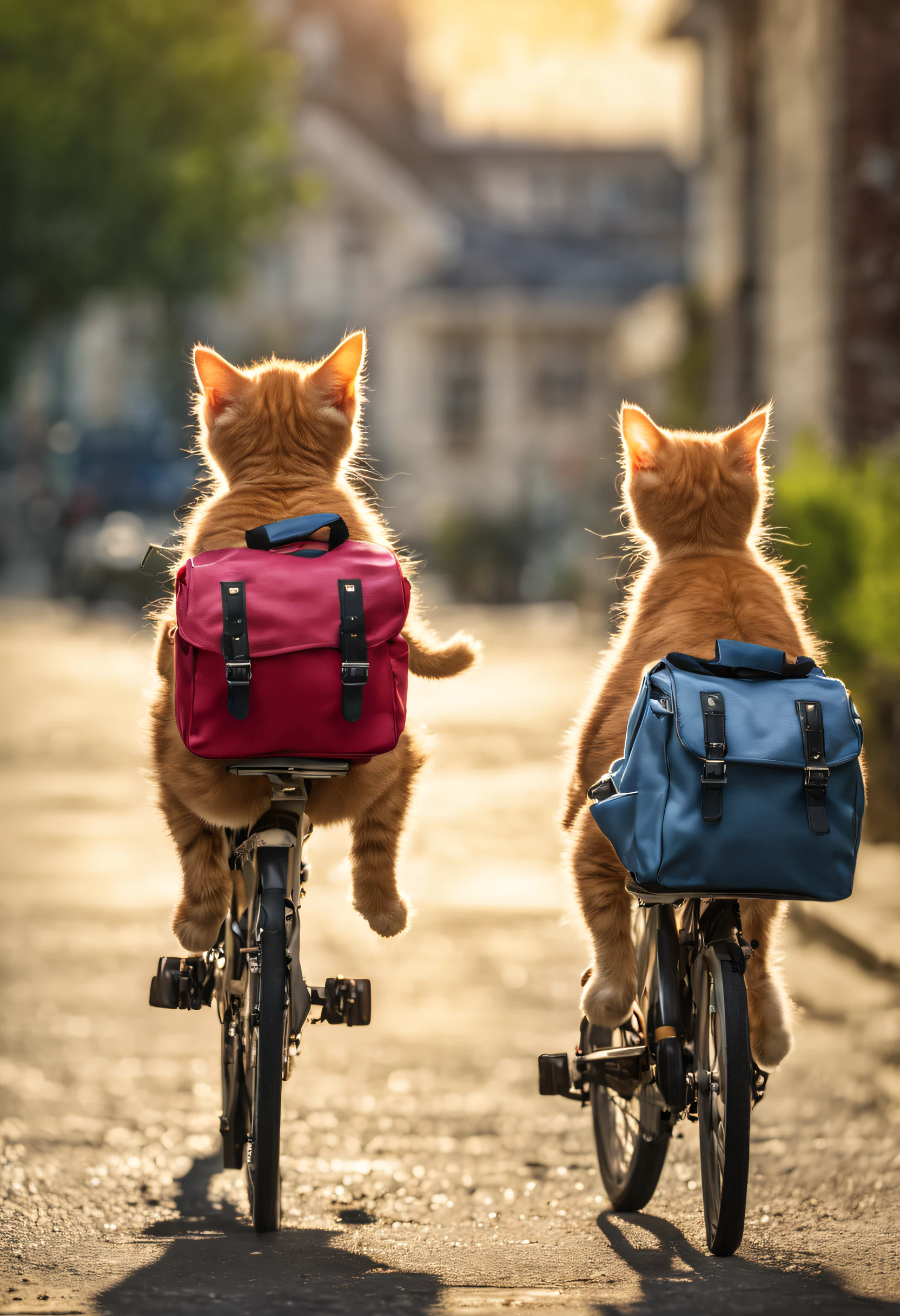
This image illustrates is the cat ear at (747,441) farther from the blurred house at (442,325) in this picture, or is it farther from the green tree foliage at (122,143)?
the blurred house at (442,325)

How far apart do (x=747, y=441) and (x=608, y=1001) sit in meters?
1.34

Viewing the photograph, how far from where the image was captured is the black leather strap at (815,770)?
3684 mm

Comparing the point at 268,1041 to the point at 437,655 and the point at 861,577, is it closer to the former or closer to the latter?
the point at 437,655

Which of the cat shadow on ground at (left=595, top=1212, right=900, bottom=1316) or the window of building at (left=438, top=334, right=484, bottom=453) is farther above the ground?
the window of building at (left=438, top=334, right=484, bottom=453)

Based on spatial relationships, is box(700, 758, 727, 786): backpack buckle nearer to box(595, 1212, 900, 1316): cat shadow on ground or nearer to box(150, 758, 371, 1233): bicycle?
box(150, 758, 371, 1233): bicycle

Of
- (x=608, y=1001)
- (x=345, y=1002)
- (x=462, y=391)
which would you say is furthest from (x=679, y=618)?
(x=462, y=391)

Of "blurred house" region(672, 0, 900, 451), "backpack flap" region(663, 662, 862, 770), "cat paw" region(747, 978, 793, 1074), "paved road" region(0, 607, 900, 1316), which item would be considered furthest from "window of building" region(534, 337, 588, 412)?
"backpack flap" region(663, 662, 862, 770)

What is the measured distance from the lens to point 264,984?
4.06 m

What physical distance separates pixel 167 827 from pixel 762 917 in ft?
4.65

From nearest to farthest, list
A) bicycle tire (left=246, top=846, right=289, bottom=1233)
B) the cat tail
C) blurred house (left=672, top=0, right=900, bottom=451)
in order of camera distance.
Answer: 1. bicycle tire (left=246, top=846, right=289, bottom=1233)
2. the cat tail
3. blurred house (left=672, top=0, right=900, bottom=451)

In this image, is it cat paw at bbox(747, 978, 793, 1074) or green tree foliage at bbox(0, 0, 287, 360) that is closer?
cat paw at bbox(747, 978, 793, 1074)

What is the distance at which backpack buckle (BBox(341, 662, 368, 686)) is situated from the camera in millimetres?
3912

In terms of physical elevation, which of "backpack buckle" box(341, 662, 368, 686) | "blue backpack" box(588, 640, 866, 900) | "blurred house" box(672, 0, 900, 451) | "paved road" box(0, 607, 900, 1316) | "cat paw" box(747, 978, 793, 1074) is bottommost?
"paved road" box(0, 607, 900, 1316)

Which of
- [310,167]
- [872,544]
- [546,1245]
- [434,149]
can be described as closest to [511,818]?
[872,544]
